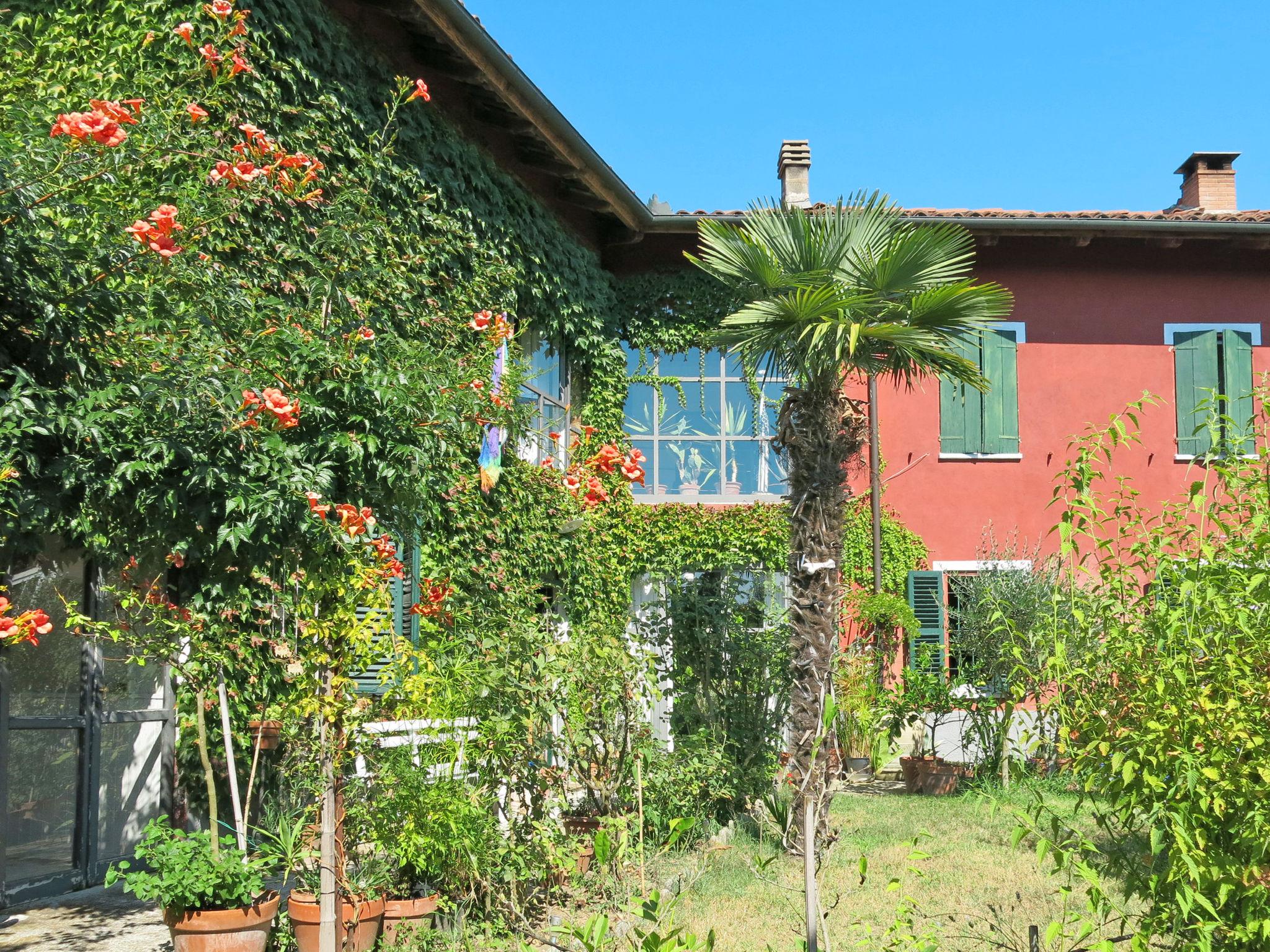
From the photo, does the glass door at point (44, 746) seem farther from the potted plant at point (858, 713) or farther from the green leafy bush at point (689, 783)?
the potted plant at point (858, 713)

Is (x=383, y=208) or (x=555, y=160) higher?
(x=555, y=160)

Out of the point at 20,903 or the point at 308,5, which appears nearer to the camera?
the point at 20,903

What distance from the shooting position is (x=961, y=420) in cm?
1352

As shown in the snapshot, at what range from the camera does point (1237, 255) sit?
45.9ft

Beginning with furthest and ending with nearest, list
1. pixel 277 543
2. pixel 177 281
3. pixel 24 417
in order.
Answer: pixel 177 281
pixel 277 543
pixel 24 417

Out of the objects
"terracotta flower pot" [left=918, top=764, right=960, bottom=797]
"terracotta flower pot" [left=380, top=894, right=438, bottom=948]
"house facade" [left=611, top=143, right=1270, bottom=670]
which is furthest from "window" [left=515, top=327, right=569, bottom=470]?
"terracotta flower pot" [left=380, top=894, right=438, bottom=948]

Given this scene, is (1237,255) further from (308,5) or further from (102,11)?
(102,11)

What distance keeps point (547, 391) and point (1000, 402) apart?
534 centimetres

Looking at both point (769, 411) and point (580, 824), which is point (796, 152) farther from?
point (580, 824)

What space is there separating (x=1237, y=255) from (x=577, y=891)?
1224 cm

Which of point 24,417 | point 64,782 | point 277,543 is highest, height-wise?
point 24,417

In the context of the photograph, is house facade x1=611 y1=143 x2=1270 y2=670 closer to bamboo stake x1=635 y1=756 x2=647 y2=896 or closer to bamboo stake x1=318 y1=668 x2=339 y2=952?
bamboo stake x1=635 y1=756 x2=647 y2=896

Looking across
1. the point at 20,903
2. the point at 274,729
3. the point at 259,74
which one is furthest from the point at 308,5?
the point at 20,903

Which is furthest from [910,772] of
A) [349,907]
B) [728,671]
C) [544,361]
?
[349,907]
